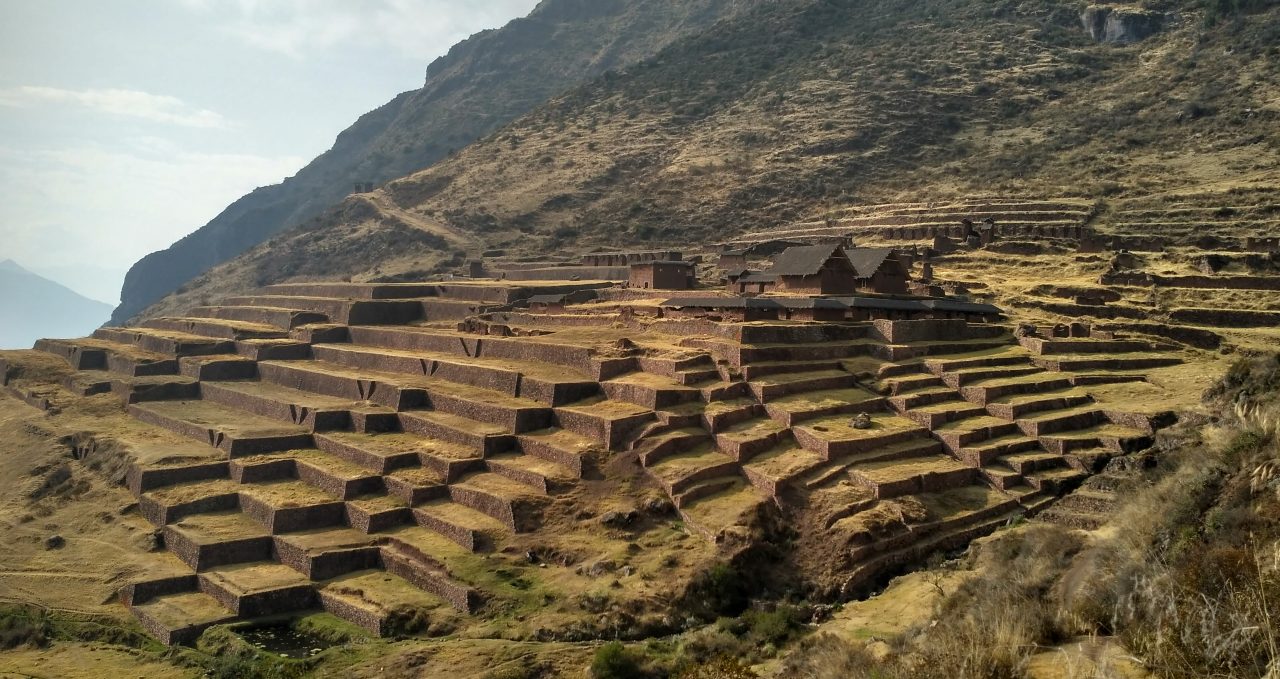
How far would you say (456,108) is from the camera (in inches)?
5354

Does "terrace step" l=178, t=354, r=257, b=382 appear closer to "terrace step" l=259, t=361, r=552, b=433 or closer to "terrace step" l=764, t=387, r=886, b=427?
"terrace step" l=259, t=361, r=552, b=433

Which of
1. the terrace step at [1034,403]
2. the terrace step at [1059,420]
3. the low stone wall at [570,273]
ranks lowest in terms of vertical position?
the terrace step at [1059,420]

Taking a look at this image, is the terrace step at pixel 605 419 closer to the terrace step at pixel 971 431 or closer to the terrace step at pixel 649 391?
the terrace step at pixel 649 391

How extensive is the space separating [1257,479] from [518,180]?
72.0 metres

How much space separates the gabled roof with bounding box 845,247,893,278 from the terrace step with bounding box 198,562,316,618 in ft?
71.6

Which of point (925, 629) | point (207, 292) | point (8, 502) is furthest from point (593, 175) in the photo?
point (925, 629)

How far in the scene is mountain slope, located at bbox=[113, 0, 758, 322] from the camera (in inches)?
5020

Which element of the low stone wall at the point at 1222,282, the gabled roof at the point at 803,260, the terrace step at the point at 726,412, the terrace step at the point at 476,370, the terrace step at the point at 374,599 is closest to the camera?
the terrace step at the point at 374,599

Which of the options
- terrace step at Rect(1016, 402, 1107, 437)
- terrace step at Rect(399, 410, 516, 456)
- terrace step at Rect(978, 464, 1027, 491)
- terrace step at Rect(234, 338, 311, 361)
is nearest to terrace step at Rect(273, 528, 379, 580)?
terrace step at Rect(399, 410, 516, 456)

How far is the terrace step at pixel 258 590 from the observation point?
18062mm

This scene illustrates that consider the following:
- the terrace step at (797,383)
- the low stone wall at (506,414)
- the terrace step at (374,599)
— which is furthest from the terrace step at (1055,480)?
the terrace step at (374,599)

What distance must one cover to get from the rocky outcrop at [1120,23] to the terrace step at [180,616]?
80.0 metres

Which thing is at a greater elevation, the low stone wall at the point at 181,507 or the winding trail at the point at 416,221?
the winding trail at the point at 416,221

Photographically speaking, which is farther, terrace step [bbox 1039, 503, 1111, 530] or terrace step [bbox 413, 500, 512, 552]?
terrace step [bbox 413, 500, 512, 552]
